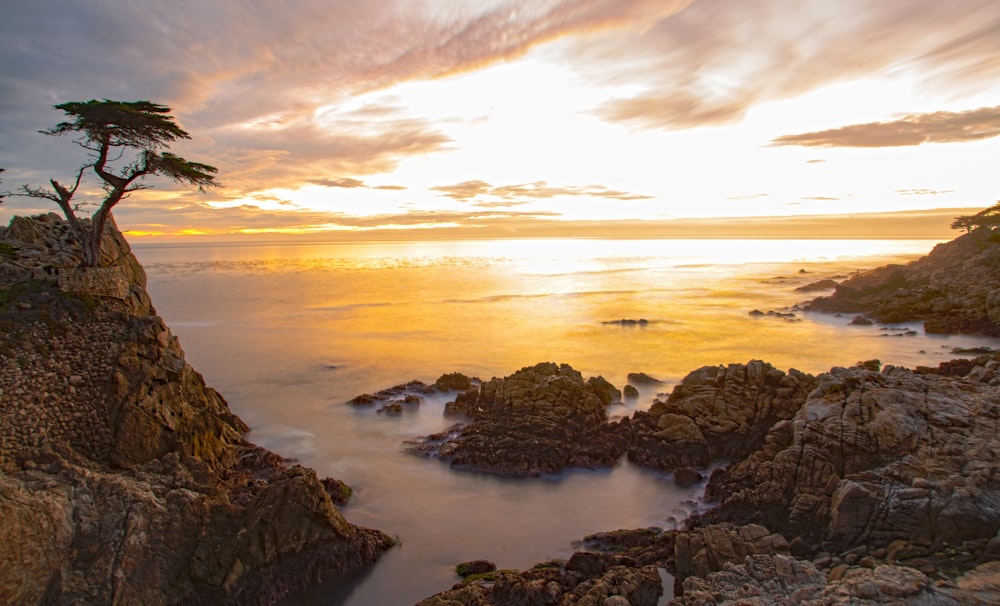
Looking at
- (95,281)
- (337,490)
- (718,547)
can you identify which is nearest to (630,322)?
(337,490)

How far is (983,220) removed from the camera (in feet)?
193

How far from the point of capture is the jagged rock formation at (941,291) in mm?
42062

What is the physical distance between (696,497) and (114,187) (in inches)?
892

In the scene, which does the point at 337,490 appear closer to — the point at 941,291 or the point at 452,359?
Answer: the point at 452,359

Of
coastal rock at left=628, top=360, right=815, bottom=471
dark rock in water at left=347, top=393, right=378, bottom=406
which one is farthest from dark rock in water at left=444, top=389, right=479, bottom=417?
coastal rock at left=628, top=360, right=815, bottom=471

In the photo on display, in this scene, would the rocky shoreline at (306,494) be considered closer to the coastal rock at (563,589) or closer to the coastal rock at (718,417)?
the coastal rock at (563,589)

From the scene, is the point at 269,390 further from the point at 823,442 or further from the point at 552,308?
the point at 552,308

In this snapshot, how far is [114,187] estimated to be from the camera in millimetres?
18219

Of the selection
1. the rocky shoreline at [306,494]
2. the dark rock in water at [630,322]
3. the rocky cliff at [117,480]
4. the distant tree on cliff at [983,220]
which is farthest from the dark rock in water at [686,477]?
the distant tree on cliff at [983,220]

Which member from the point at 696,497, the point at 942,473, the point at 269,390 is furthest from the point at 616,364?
the point at 942,473

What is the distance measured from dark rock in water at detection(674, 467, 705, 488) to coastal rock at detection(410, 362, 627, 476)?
2613mm

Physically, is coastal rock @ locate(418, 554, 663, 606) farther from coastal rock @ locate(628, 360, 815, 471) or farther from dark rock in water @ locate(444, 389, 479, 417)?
dark rock in water @ locate(444, 389, 479, 417)

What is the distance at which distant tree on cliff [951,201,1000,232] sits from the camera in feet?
189

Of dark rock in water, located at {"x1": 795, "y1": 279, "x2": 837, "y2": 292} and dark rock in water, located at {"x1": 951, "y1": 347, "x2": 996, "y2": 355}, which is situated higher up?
dark rock in water, located at {"x1": 795, "y1": 279, "x2": 837, "y2": 292}
